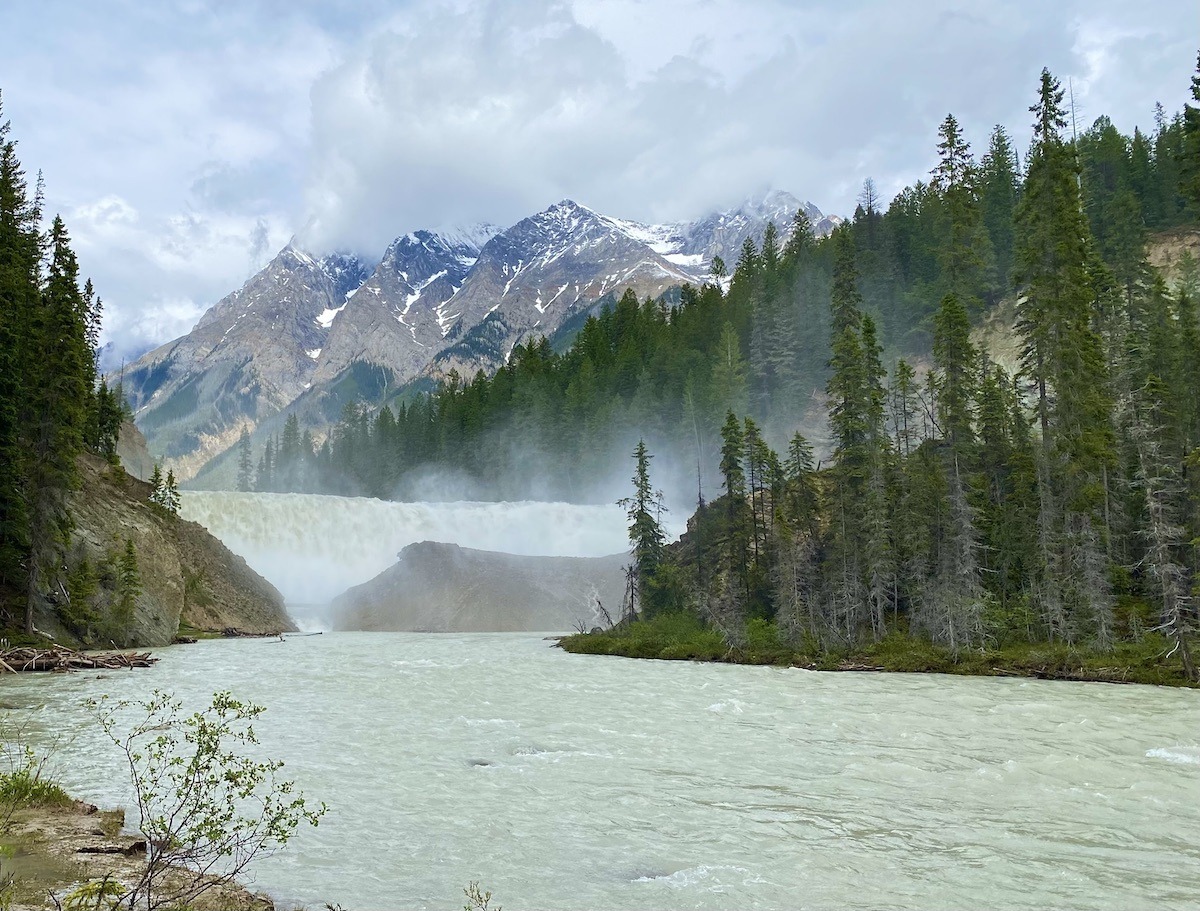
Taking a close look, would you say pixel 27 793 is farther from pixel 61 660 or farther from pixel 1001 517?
pixel 1001 517

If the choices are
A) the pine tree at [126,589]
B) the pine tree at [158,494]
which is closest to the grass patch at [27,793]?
the pine tree at [126,589]

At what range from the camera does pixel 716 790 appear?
13922 millimetres

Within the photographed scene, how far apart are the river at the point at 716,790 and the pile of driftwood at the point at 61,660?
4195 mm

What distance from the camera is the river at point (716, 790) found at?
9.59 metres

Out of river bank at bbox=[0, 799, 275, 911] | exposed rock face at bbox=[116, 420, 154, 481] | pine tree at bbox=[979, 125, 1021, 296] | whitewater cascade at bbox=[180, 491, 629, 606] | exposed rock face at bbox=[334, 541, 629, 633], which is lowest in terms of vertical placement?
river bank at bbox=[0, 799, 275, 911]

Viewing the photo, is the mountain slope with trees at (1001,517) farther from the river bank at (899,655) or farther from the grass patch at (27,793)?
the grass patch at (27,793)

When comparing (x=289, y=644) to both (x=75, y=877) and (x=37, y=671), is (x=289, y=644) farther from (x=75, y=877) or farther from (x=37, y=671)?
(x=75, y=877)

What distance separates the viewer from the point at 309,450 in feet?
546

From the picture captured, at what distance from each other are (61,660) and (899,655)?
33.6 metres

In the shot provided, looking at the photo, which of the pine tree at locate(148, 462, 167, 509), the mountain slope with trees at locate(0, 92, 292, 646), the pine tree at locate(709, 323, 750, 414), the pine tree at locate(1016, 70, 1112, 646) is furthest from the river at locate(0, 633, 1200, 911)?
the pine tree at locate(709, 323, 750, 414)

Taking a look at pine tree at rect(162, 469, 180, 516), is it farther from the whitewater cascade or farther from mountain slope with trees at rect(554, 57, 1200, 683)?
mountain slope with trees at rect(554, 57, 1200, 683)

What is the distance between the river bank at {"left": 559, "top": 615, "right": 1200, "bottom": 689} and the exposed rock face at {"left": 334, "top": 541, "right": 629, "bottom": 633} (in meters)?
15.1

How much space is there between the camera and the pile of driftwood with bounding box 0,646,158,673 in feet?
100

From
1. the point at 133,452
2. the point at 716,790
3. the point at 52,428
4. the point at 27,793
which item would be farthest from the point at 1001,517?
the point at 133,452
